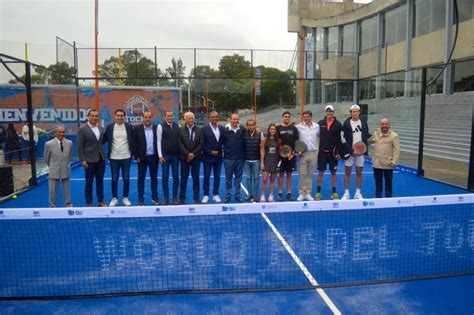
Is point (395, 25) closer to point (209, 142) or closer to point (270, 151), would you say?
point (270, 151)

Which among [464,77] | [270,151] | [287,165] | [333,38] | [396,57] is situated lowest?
[287,165]

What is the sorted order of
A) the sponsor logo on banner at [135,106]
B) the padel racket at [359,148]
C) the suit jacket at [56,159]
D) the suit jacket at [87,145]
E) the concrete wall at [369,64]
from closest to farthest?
the suit jacket at [56,159], the suit jacket at [87,145], the padel racket at [359,148], the sponsor logo on banner at [135,106], the concrete wall at [369,64]

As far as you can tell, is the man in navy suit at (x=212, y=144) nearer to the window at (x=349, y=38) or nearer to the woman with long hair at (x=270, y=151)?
the woman with long hair at (x=270, y=151)

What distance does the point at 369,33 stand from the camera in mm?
31891

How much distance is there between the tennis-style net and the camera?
14.2 feet

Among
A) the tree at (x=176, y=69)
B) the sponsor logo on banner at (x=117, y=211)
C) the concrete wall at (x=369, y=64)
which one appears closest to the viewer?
the sponsor logo on banner at (x=117, y=211)

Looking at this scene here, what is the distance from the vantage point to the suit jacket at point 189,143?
26.5ft

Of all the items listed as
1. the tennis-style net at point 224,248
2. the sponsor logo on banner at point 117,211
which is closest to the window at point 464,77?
the tennis-style net at point 224,248

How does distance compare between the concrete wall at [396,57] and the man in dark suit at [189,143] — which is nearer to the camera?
the man in dark suit at [189,143]

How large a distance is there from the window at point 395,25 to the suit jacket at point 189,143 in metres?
23.6

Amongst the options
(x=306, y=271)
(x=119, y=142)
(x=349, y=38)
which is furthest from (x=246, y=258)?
(x=349, y=38)

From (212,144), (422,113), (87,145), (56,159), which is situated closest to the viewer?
(56,159)

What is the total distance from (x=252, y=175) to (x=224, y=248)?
324 cm

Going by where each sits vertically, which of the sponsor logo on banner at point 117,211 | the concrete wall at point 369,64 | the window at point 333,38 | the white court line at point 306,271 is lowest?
the white court line at point 306,271
